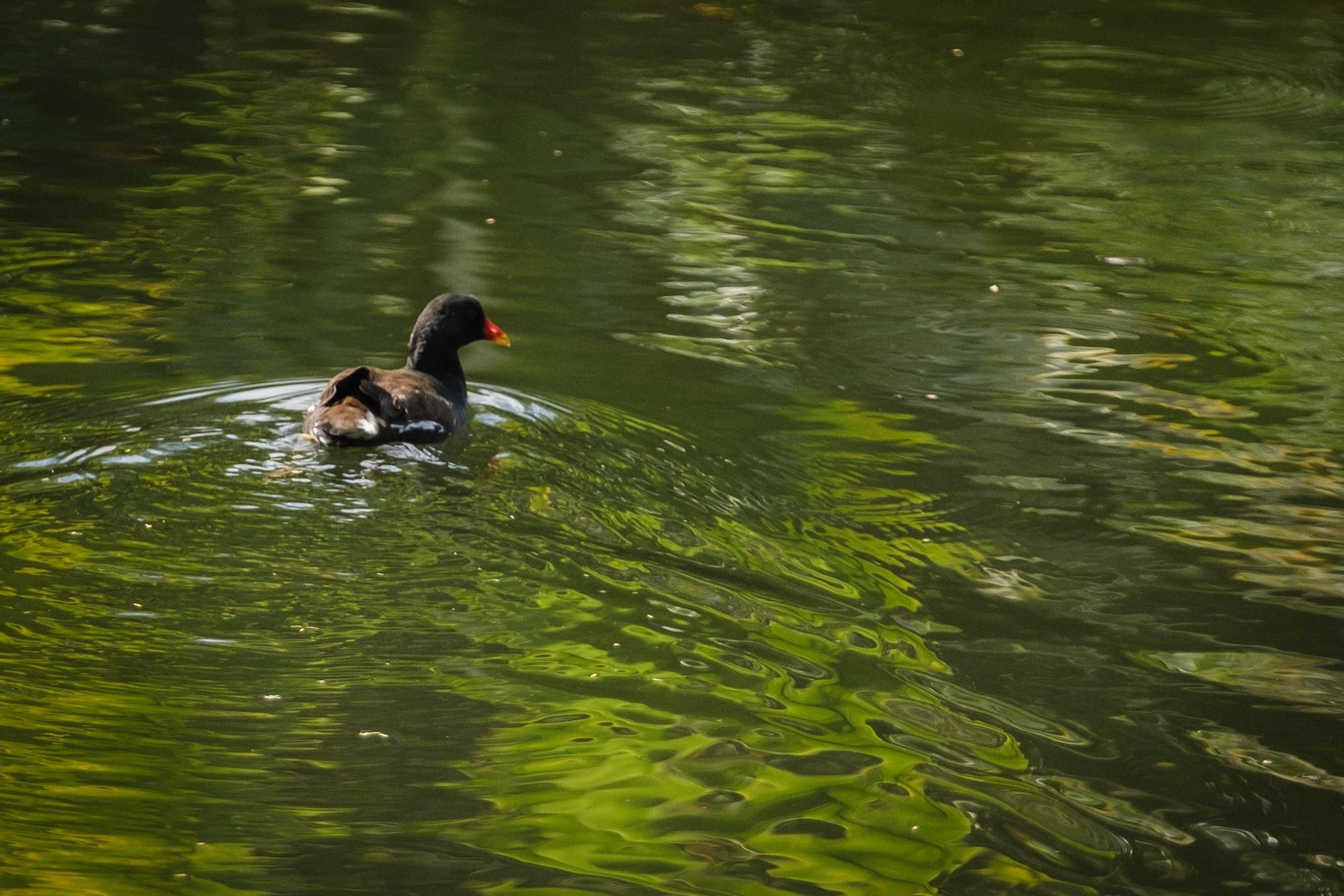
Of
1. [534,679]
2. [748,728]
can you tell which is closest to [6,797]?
[534,679]

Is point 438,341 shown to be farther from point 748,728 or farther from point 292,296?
point 748,728

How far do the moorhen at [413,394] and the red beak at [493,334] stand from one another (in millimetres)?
142

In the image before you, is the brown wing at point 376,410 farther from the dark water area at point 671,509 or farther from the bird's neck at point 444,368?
the bird's neck at point 444,368

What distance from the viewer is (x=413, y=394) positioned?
7.17 m

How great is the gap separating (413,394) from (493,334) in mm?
1214

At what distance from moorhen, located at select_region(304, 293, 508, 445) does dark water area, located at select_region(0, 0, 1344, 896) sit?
0.50 ft

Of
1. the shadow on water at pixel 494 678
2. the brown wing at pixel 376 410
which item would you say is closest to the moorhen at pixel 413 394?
the brown wing at pixel 376 410

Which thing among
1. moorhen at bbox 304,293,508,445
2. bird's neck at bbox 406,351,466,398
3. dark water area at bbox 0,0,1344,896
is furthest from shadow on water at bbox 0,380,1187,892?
bird's neck at bbox 406,351,466,398

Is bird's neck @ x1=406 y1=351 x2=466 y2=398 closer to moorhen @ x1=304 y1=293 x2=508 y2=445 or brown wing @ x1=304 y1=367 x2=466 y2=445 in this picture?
moorhen @ x1=304 y1=293 x2=508 y2=445

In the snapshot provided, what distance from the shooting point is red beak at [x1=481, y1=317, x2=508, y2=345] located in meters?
8.26

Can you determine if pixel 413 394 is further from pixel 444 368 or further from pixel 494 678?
pixel 494 678

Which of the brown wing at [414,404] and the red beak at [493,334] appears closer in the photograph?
the brown wing at [414,404]

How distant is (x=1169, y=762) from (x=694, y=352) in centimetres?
402

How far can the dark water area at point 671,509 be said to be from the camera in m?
4.78
